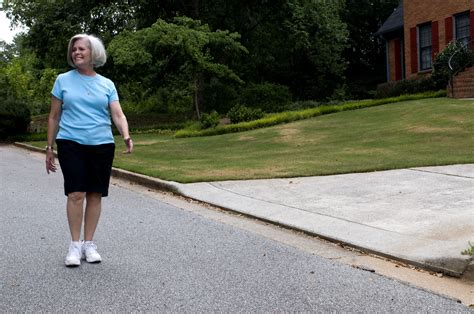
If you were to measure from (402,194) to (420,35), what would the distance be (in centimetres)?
1834

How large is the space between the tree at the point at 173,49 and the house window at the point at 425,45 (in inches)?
292

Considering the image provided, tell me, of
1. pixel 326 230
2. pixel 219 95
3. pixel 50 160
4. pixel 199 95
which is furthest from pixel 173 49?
pixel 50 160

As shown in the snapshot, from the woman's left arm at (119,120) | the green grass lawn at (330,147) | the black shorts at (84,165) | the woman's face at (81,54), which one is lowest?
the green grass lawn at (330,147)

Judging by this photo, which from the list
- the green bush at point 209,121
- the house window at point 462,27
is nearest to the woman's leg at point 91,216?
the green bush at point 209,121

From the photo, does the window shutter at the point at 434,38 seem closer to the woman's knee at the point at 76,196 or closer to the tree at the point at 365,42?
the tree at the point at 365,42

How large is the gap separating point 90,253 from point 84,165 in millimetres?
770

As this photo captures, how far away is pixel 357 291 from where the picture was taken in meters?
4.21

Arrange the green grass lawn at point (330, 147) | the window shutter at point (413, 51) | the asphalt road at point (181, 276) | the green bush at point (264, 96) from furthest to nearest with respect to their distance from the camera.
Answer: the green bush at point (264, 96) → the window shutter at point (413, 51) → the green grass lawn at point (330, 147) → the asphalt road at point (181, 276)

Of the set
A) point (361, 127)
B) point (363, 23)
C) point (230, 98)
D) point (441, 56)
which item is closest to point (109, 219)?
point (361, 127)

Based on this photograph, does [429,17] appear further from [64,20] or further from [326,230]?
[326,230]

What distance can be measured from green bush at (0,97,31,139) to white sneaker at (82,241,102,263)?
72.5 ft

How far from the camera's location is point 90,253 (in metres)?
5.00

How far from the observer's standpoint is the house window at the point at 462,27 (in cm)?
2156

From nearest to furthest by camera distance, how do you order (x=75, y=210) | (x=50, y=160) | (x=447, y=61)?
(x=75, y=210) → (x=50, y=160) → (x=447, y=61)
